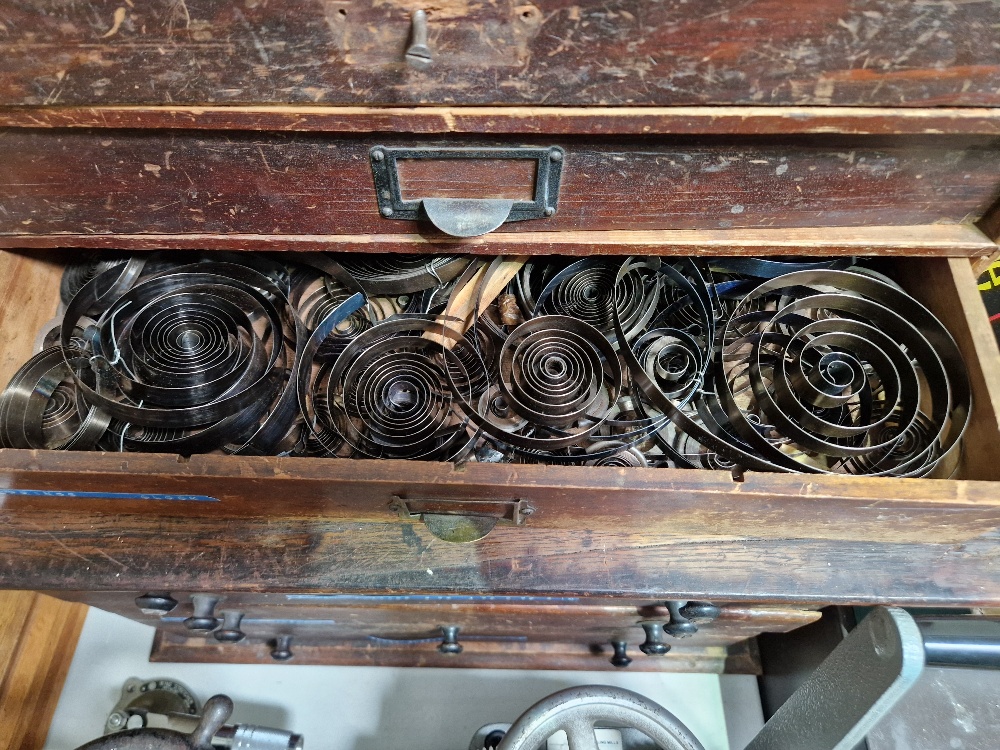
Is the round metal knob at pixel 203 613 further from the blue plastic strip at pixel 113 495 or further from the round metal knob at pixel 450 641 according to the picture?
the round metal knob at pixel 450 641

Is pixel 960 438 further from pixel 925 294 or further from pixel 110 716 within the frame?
pixel 110 716

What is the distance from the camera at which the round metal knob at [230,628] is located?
45.2 inches

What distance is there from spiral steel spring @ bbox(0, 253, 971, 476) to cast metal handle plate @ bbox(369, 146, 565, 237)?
0.55 ft

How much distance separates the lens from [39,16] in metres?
0.69

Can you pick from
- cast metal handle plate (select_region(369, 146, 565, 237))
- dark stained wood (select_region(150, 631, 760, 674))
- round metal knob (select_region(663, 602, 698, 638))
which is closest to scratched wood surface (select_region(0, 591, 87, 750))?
dark stained wood (select_region(150, 631, 760, 674))

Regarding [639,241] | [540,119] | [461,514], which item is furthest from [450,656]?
[540,119]

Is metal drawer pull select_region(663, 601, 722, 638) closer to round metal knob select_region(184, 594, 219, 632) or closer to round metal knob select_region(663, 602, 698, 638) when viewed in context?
round metal knob select_region(663, 602, 698, 638)

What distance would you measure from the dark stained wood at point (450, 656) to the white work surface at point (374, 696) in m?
0.04

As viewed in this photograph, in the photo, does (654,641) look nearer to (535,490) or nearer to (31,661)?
(535,490)

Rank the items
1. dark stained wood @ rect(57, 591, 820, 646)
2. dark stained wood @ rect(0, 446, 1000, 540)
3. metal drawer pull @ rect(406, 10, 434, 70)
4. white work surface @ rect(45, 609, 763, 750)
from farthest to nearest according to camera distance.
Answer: white work surface @ rect(45, 609, 763, 750), dark stained wood @ rect(57, 591, 820, 646), dark stained wood @ rect(0, 446, 1000, 540), metal drawer pull @ rect(406, 10, 434, 70)

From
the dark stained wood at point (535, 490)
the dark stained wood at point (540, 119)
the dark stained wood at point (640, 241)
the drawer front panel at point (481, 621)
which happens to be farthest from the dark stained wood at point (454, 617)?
the dark stained wood at point (540, 119)

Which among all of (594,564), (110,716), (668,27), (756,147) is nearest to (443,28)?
(668,27)

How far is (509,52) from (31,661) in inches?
61.2

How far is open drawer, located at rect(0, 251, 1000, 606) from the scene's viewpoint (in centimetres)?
86
